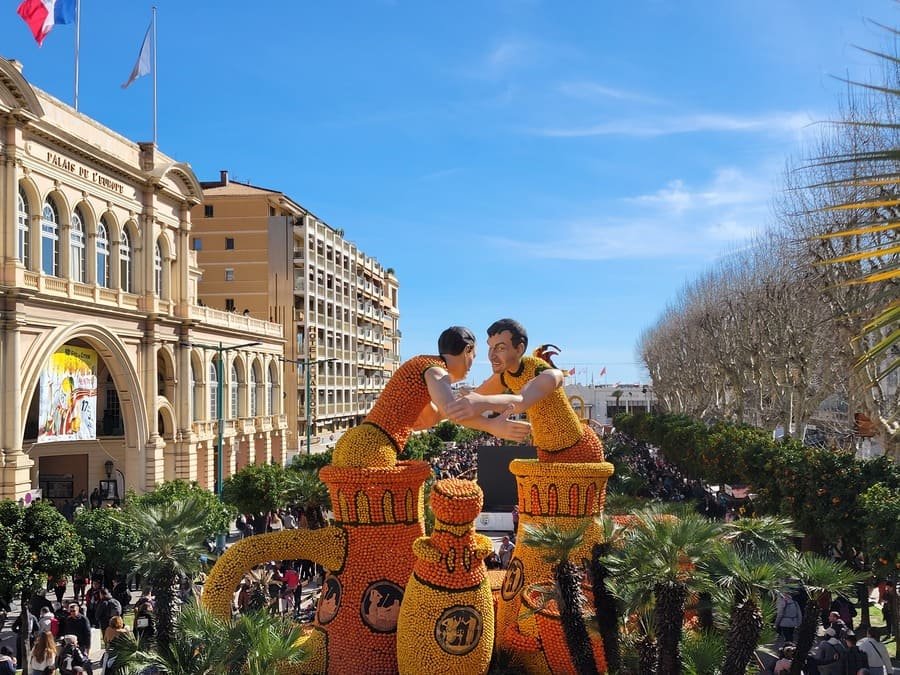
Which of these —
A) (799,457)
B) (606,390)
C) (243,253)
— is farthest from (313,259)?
(606,390)

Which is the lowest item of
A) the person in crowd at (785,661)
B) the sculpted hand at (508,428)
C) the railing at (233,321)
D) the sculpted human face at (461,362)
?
the person in crowd at (785,661)

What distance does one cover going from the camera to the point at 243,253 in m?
61.0

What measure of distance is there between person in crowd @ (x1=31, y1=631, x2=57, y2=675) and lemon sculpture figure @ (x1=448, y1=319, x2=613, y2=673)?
6.64 m

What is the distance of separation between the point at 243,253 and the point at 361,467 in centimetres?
5437

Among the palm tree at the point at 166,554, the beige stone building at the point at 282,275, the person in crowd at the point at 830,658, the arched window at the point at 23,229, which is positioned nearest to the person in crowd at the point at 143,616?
the palm tree at the point at 166,554

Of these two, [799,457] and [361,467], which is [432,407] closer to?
[361,467]

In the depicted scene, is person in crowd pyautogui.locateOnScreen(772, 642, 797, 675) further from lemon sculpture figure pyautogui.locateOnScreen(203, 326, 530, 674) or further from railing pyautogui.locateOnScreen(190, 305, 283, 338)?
railing pyautogui.locateOnScreen(190, 305, 283, 338)

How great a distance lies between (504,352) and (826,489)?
11383 millimetres

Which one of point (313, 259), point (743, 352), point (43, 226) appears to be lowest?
point (743, 352)

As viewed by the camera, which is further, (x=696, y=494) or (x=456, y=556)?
(x=696, y=494)

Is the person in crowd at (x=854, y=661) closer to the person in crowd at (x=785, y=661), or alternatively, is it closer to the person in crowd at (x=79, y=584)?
the person in crowd at (x=785, y=661)

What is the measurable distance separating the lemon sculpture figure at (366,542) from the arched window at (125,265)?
2791 centimetres

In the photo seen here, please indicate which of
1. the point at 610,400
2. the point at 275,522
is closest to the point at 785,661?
the point at 275,522

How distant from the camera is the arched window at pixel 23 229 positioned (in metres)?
27.4
